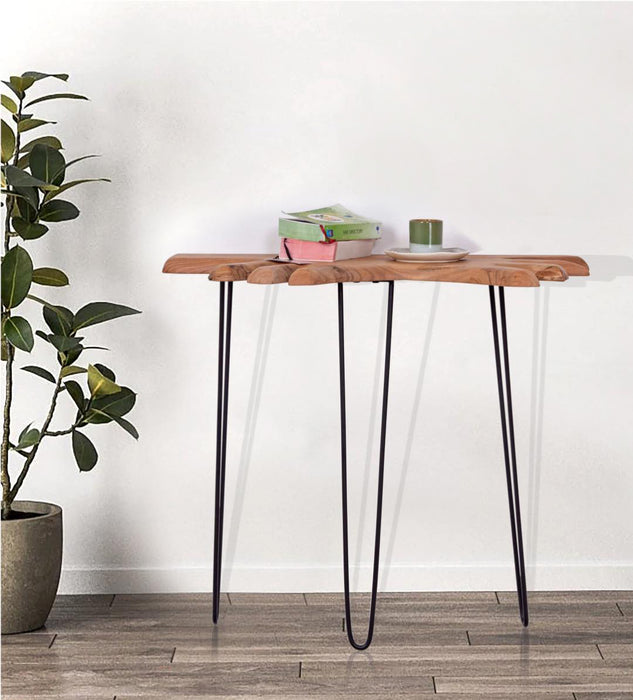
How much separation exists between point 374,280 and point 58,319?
0.74m

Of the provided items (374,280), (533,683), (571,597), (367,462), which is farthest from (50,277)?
(571,597)

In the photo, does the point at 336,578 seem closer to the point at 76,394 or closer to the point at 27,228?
the point at 76,394

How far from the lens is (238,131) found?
102 inches

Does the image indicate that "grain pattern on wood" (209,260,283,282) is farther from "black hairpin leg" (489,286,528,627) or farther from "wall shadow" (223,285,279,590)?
"black hairpin leg" (489,286,528,627)

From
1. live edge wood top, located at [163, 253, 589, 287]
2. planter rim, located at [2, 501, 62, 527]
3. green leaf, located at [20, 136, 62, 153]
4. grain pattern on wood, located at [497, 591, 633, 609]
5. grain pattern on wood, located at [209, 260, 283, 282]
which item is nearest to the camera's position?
live edge wood top, located at [163, 253, 589, 287]

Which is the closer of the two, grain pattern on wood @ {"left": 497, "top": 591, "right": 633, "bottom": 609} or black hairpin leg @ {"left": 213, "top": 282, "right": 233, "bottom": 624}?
black hairpin leg @ {"left": 213, "top": 282, "right": 233, "bottom": 624}

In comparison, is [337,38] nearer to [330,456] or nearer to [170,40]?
[170,40]

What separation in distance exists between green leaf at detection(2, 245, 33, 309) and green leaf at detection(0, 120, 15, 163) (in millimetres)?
228

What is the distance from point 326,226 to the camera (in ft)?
7.55

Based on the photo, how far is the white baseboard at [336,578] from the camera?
8.82 feet

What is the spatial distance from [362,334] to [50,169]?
0.86m

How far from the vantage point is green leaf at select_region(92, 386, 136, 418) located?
2.39 meters

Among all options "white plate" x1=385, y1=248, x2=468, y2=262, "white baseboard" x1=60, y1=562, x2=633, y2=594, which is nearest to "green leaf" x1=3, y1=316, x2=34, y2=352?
"white baseboard" x1=60, y1=562, x2=633, y2=594

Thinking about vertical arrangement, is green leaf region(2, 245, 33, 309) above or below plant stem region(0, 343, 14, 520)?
above
